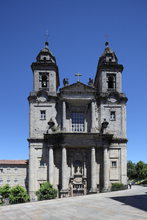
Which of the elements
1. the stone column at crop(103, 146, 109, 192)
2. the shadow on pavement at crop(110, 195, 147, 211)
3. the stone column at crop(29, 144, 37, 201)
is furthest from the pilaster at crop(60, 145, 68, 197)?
the shadow on pavement at crop(110, 195, 147, 211)

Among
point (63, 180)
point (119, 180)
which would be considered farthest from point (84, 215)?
point (119, 180)

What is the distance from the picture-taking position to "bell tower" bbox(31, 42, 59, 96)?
3878 cm

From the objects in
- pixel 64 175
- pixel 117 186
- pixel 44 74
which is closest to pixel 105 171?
pixel 117 186

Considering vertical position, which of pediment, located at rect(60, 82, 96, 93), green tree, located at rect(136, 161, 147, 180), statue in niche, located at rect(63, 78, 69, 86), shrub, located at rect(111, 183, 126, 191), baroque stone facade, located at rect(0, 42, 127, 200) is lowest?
green tree, located at rect(136, 161, 147, 180)

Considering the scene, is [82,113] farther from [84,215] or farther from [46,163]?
[84,215]

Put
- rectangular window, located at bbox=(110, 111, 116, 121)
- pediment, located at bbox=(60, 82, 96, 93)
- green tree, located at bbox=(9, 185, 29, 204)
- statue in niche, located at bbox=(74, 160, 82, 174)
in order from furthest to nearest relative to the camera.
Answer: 1. rectangular window, located at bbox=(110, 111, 116, 121)
2. pediment, located at bbox=(60, 82, 96, 93)
3. statue in niche, located at bbox=(74, 160, 82, 174)
4. green tree, located at bbox=(9, 185, 29, 204)

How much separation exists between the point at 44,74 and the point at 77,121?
9637mm

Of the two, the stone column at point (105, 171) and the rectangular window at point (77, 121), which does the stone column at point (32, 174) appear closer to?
the rectangular window at point (77, 121)

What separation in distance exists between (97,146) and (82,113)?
6122 mm

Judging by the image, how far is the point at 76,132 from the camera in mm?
34438

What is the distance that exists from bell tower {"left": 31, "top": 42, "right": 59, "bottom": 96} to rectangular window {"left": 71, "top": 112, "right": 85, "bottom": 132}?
16.7ft

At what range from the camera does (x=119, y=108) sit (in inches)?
1495

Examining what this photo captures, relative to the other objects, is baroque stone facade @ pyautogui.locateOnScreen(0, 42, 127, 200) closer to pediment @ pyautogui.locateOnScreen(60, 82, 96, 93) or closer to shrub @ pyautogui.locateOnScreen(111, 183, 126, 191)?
pediment @ pyautogui.locateOnScreen(60, 82, 96, 93)

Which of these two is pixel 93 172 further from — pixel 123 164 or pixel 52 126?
pixel 52 126
